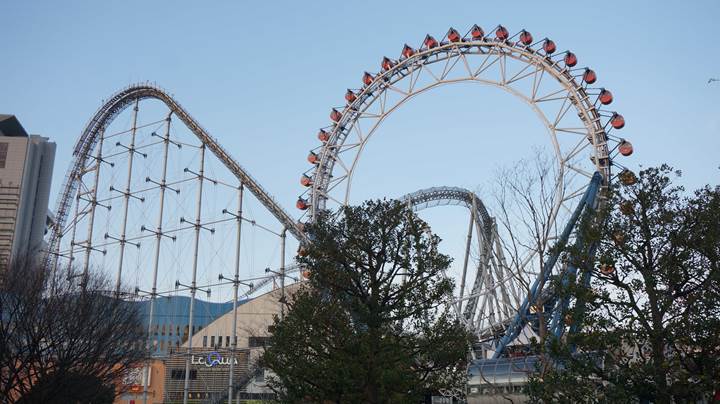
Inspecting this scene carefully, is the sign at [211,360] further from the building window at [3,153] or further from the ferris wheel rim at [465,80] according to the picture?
the building window at [3,153]

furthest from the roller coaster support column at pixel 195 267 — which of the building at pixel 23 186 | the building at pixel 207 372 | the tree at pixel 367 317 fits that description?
the building at pixel 23 186

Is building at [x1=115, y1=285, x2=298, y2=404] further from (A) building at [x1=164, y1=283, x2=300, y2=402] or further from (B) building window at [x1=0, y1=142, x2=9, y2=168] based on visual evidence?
(B) building window at [x1=0, y1=142, x2=9, y2=168]

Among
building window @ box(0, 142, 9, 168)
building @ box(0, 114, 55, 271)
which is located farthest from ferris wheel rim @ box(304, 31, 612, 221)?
building window @ box(0, 142, 9, 168)

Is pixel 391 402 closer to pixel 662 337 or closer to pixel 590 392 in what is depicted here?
pixel 590 392

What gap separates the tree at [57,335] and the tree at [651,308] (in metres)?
17.9

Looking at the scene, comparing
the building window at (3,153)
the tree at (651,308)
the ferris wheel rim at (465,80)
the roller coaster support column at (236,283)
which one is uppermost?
the building window at (3,153)

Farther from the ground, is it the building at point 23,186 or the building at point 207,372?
the building at point 23,186

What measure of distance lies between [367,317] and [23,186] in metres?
58.7

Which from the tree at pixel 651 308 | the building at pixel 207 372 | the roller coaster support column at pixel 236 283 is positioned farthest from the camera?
the building at pixel 207 372

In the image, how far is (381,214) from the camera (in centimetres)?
1742

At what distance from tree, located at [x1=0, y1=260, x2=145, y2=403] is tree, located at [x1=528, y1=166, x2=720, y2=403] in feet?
58.7

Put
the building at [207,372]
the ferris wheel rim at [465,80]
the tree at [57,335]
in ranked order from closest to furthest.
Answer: the tree at [57,335] → the ferris wheel rim at [465,80] → the building at [207,372]

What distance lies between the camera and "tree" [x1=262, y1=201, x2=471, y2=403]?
54.4 feet

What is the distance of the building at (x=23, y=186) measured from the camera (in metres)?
64.5
